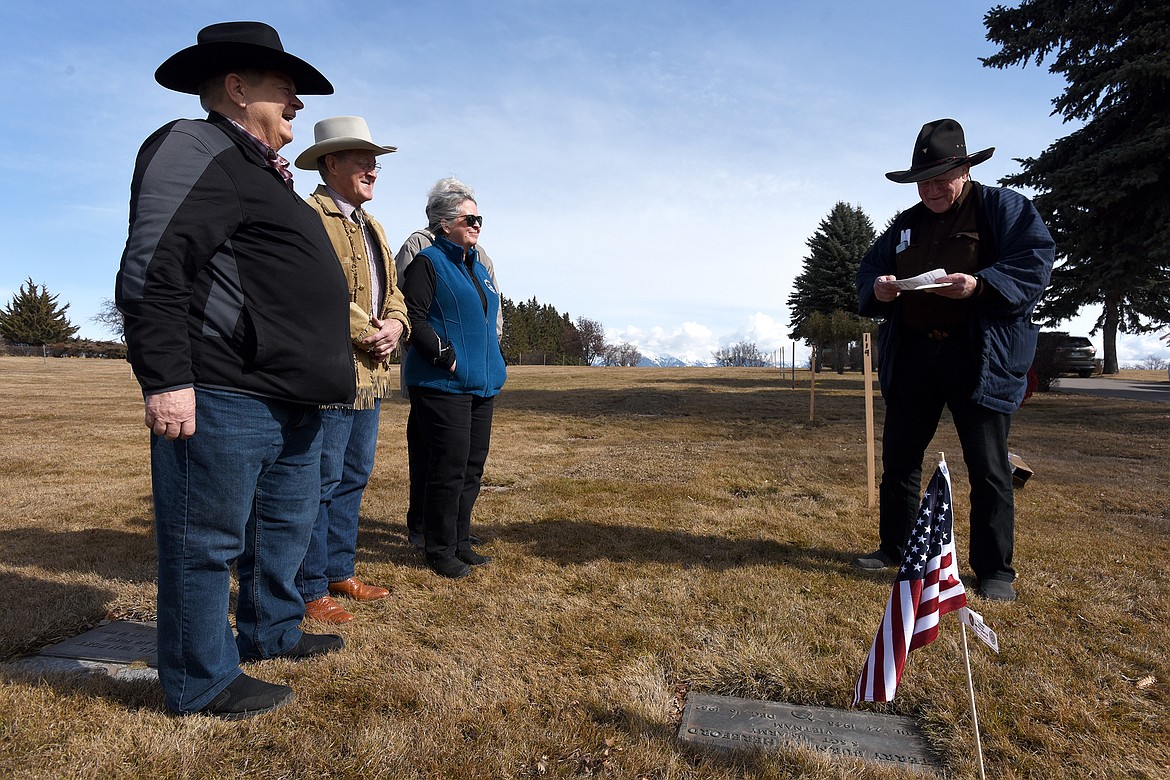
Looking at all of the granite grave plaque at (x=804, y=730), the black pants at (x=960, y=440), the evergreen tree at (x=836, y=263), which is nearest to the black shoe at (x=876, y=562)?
the black pants at (x=960, y=440)

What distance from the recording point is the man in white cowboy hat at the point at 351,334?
2.92m

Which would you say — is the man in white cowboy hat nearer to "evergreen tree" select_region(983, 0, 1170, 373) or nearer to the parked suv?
"evergreen tree" select_region(983, 0, 1170, 373)

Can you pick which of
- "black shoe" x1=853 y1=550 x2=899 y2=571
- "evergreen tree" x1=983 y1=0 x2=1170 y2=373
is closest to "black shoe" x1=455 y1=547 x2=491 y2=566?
"black shoe" x1=853 y1=550 x2=899 y2=571

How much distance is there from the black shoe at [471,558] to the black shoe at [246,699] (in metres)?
1.60

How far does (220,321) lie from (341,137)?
1.31 meters

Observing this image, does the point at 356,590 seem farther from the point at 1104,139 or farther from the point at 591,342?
the point at 591,342

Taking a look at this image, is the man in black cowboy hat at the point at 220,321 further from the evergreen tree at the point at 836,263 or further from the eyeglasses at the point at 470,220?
the evergreen tree at the point at 836,263

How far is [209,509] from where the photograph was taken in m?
2.06

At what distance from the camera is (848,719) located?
2.23m

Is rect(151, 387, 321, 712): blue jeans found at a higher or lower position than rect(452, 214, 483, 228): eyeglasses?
lower

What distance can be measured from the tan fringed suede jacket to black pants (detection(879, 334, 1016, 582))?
8.95 ft

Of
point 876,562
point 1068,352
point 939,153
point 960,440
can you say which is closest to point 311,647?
point 876,562

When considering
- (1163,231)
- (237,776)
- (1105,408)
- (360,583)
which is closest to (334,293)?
(237,776)

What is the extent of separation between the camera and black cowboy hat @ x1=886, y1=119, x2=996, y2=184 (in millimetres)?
3213
